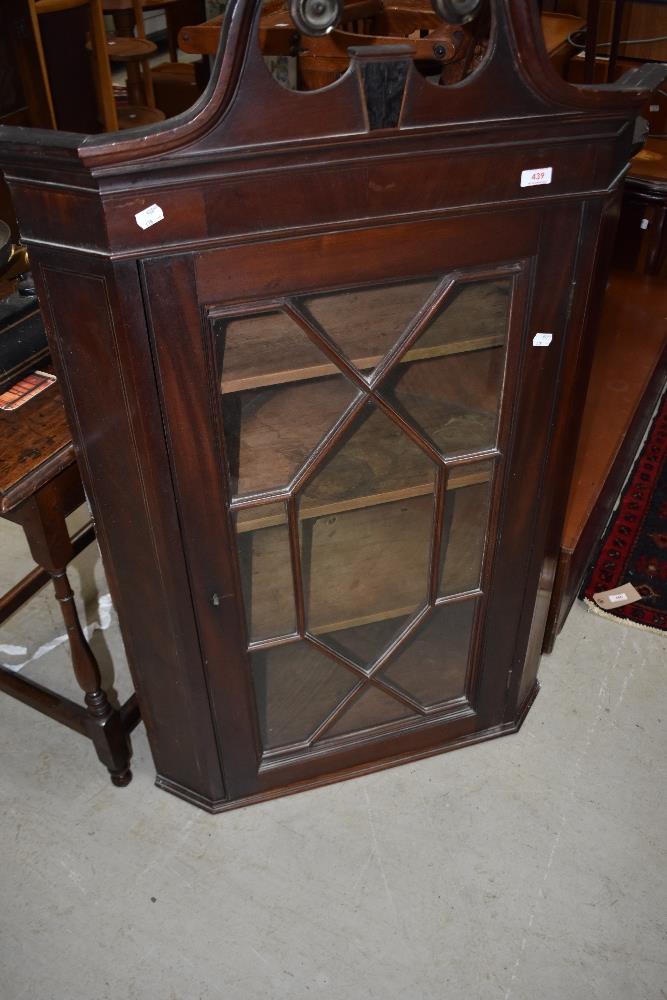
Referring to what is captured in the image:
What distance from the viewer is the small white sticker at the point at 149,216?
3.16 feet

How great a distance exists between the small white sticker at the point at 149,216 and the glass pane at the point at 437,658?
33.6 inches

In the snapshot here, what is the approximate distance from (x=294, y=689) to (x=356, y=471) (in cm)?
48

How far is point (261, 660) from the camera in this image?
150 cm

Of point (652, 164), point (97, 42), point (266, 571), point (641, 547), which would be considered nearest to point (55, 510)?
point (266, 571)

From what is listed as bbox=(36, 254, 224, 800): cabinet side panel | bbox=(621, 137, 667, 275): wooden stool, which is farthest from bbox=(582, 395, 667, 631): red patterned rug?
bbox=(36, 254, 224, 800): cabinet side panel

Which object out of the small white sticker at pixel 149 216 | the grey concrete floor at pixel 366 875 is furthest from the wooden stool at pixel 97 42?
the small white sticker at pixel 149 216

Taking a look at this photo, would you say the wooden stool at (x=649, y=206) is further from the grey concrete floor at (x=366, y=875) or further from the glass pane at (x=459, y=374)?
the glass pane at (x=459, y=374)

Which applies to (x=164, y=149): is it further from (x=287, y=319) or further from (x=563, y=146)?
(x=563, y=146)

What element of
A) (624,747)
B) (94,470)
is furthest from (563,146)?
(624,747)

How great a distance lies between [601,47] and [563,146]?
287cm

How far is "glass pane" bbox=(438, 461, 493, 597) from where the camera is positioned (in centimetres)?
137

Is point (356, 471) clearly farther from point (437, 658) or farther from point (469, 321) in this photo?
point (437, 658)

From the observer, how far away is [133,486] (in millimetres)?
1235

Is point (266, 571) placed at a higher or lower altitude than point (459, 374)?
lower
